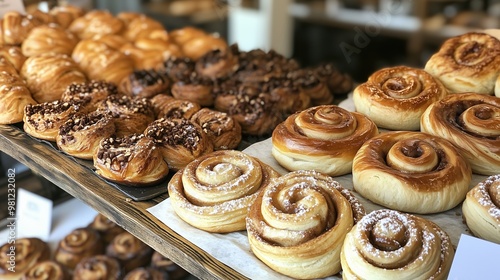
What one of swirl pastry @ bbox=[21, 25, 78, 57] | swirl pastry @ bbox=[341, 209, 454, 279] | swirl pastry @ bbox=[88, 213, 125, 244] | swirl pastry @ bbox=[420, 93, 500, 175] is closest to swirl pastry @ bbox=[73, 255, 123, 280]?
swirl pastry @ bbox=[88, 213, 125, 244]

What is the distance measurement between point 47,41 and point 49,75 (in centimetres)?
48

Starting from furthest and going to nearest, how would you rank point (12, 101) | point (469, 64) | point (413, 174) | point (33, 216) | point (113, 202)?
point (33, 216)
point (12, 101)
point (469, 64)
point (113, 202)
point (413, 174)

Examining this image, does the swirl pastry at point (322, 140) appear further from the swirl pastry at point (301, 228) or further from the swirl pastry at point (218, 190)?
the swirl pastry at point (301, 228)

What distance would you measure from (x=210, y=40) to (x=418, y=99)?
170 cm

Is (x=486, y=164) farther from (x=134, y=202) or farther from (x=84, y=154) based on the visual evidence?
(x=84, y=154)

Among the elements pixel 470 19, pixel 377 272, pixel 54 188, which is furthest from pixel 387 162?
pixel 470 19

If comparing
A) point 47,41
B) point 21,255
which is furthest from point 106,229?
point 47,41

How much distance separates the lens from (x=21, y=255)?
2.92 meters

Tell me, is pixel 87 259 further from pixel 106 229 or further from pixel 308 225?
pixel 308 225

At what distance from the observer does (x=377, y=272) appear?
1415mm

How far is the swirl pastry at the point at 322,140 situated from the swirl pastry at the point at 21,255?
1.67 meters

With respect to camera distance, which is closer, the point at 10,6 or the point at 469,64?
the point at 469,64

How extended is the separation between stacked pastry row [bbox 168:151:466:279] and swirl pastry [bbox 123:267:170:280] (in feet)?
3.48

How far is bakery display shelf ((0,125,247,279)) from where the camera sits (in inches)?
66.1
